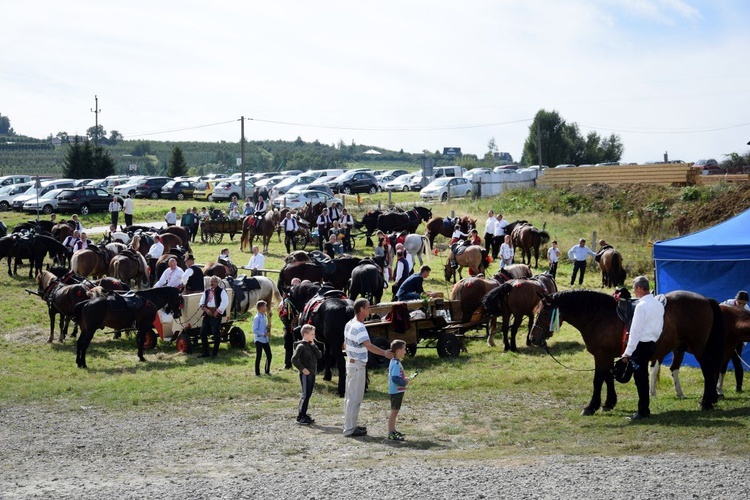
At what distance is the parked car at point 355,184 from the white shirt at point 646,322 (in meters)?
42.3

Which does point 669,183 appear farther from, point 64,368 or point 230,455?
point 230,455

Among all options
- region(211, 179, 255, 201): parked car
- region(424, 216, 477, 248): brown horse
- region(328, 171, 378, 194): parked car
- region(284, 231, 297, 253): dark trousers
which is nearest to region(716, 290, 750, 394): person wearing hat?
region(424, 216, 477, 248): brown horse

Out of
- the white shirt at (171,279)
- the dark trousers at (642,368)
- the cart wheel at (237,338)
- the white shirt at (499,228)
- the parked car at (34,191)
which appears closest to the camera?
the dark trousers at (642,368)

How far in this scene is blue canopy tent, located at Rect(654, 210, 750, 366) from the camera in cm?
1500

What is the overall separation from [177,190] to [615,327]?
147 feet

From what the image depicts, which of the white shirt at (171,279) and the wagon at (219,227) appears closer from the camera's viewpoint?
the white shirt at (171,279)

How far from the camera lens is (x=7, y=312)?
22.8m

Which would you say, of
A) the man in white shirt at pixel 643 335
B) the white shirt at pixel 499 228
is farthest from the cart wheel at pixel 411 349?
the white shirt at pixel 499 228

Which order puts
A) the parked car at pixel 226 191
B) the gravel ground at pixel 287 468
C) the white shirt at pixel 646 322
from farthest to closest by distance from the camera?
the parked car at pixel 226 191, the white shirt at pixel 646 322, the gravel ground at pixel 287 468

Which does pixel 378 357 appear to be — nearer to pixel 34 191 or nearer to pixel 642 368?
pixel 642 368

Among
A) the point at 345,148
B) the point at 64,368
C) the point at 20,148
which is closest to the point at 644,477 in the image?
the point at 64,368

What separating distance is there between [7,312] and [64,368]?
22.5 feet

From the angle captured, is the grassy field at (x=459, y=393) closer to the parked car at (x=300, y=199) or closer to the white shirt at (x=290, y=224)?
the white shirt at (x=290, y=224)

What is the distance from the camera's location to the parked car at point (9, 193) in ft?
159
